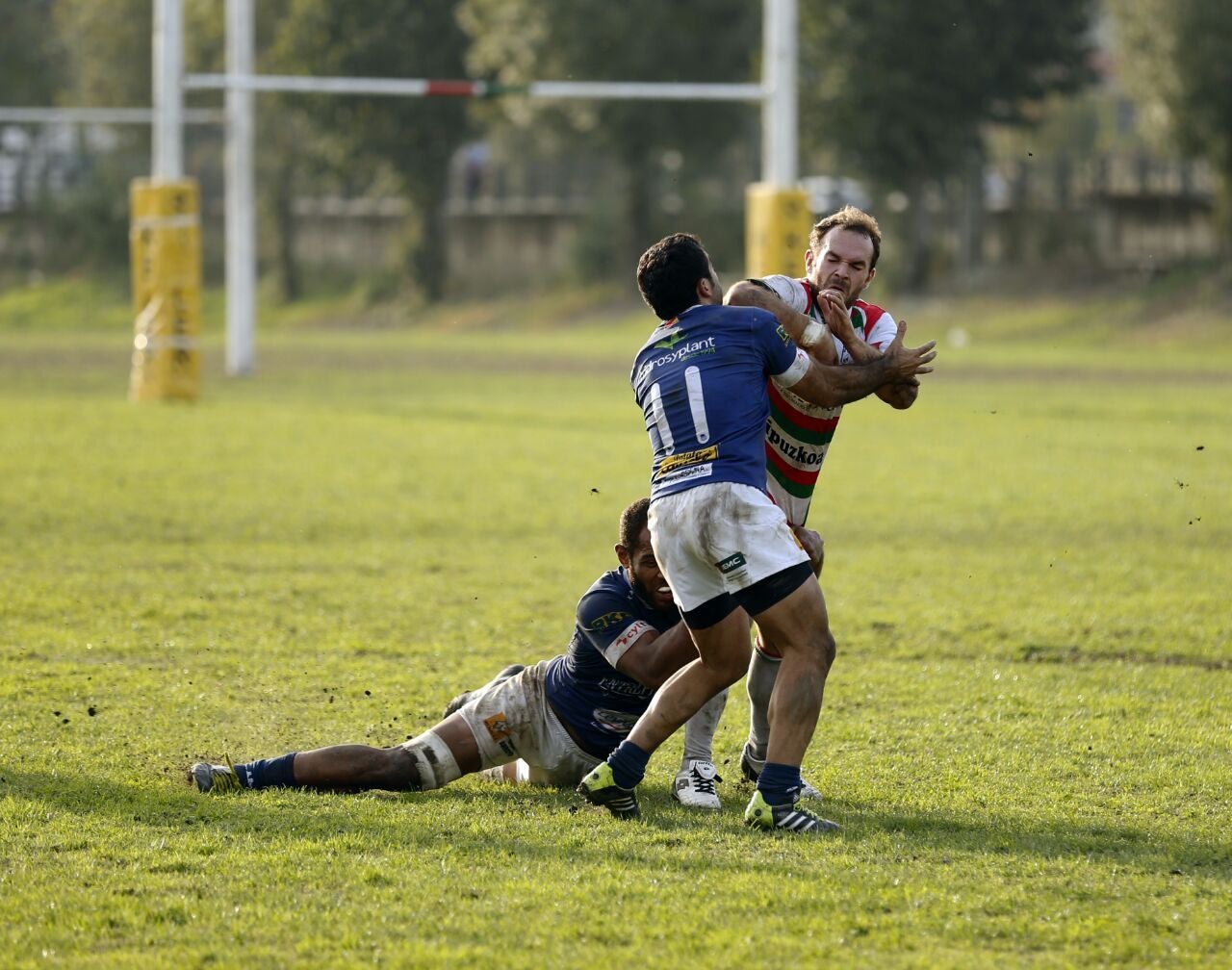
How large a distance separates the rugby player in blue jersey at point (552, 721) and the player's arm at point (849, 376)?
71 cm

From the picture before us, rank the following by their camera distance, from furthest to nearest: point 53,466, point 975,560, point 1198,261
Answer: point 1198,261, point 53,466, point 975,560

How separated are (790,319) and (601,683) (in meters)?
1.42

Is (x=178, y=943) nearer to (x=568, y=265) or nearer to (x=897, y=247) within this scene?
(x=897, y=247)

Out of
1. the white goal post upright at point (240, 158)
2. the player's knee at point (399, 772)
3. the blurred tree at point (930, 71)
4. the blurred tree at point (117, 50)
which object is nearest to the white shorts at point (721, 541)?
the player's knee at point (399, 772)

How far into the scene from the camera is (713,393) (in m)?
6.14

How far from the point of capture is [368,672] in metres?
8.86

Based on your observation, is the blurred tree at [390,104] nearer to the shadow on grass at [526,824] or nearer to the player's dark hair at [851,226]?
the player's dark hair at [851,226]

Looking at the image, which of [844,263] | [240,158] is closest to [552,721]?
[844,263]

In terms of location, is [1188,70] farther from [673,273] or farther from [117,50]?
[117,50]

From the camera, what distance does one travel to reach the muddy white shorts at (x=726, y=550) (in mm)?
6031

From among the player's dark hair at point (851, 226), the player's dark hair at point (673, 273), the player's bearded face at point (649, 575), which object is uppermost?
the player's dark hair at point (851, 226)

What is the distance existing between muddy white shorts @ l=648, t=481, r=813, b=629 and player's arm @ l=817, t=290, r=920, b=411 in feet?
2.08

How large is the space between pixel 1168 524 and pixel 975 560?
95.5 inches

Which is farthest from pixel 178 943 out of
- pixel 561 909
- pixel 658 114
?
pixel 658 114
